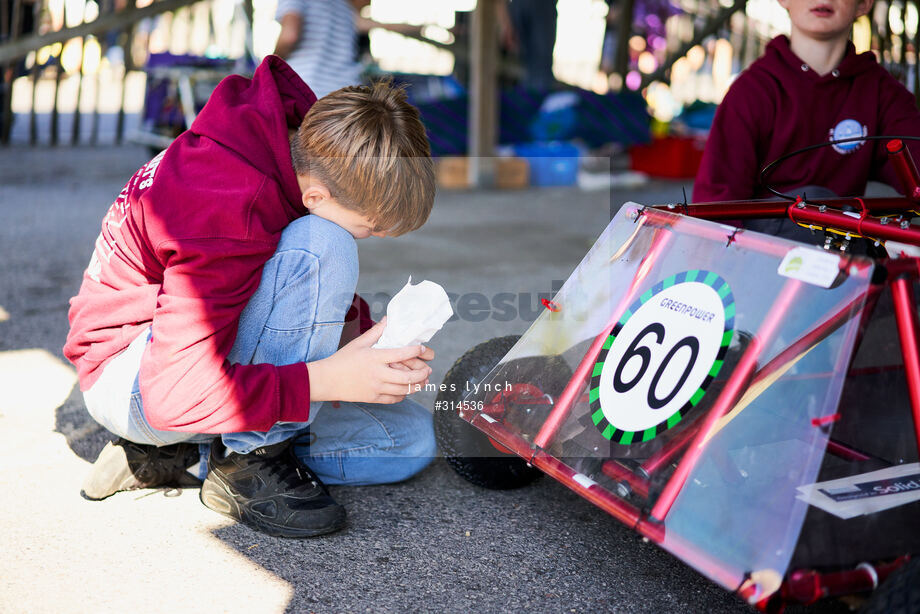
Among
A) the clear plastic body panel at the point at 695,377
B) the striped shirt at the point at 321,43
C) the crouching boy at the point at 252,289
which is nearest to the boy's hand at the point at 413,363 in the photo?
the crouching boy at the point at 252,289

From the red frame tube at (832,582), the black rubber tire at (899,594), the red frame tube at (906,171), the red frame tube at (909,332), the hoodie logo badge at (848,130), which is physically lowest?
the red frame tube at (832,582)

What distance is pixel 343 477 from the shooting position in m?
1.82

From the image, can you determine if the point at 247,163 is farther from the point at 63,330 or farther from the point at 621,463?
the point at 63,330

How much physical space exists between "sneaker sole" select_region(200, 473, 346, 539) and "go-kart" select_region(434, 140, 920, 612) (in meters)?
0.35

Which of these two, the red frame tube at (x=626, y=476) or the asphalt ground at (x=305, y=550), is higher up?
the red frame tube at (x=626, y=476)

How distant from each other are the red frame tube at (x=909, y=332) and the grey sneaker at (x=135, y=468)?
1.34 meters

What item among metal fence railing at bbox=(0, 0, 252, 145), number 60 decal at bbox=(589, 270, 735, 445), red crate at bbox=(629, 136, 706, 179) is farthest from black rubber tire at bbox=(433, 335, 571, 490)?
red crate at bbox=(629, 136, 706, 179)

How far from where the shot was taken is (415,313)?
5.05ft

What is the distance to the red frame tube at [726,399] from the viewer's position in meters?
1.28

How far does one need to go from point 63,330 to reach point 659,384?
2147mm

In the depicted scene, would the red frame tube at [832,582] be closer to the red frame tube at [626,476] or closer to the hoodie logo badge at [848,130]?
the red frame tube at [626,476]

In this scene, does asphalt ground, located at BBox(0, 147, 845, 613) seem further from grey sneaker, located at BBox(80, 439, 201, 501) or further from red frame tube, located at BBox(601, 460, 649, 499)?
red frame tube, located at BBox(601, 460, 649, 499)

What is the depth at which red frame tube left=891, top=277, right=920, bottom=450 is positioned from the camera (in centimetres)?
117

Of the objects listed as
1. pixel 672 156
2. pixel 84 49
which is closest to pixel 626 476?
pixel 672 156
